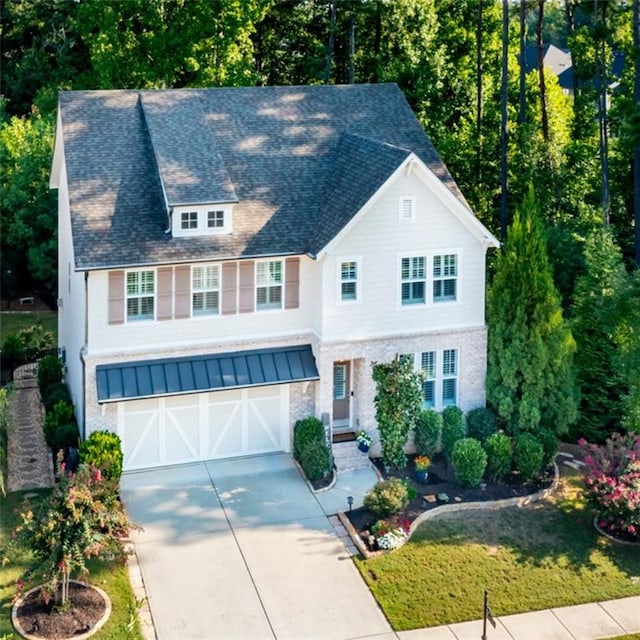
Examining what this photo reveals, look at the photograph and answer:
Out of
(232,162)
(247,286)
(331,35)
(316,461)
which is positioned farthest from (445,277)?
(331,35)

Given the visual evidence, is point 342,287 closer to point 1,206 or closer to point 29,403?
point 29,403

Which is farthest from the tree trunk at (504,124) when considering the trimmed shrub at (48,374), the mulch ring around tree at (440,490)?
the trimmed shrub at (48,374)

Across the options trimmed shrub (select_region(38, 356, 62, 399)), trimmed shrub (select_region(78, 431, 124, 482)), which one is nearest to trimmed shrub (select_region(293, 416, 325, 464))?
trimmed shrub (select_region(78, 431, 124, 482))

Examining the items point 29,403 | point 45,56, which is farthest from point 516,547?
point 45,56

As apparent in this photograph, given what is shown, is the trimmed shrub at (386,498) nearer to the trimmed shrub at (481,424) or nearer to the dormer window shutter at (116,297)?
the trimmed shrub at (481,424)

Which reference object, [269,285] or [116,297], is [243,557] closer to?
[116,297]

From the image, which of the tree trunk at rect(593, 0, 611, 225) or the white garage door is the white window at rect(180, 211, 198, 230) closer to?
the white garage door
